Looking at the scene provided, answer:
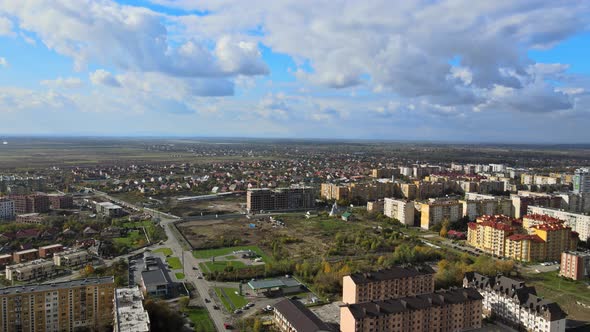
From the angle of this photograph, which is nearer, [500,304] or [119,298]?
[119,298]

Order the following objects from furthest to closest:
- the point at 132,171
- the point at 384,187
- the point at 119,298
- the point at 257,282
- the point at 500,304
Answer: the point at 132,171, the point at 384,187, the point at 257,282, the point at 500,304, the point at 119,298

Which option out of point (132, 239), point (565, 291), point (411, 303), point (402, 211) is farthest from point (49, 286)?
point (402, 211)

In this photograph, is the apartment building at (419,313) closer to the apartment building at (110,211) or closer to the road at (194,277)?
the road at (194,277)

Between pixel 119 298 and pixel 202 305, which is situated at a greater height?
pixel 119 298

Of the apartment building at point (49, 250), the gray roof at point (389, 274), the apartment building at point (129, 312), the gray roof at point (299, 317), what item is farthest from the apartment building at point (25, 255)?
the gray roof at point (389, 274)

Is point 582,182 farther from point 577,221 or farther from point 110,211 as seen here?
point 110,211

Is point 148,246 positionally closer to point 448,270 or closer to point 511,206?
point 448,270

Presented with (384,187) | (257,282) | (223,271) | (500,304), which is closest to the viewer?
(500,304)

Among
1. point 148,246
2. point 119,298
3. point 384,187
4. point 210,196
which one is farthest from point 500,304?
point 210,196
